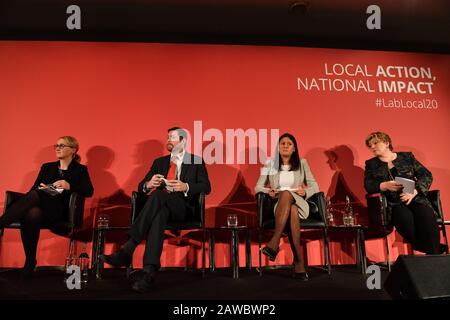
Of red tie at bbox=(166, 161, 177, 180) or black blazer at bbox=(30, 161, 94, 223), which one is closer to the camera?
black blazer at bbox=(30, 161, 94, 223)

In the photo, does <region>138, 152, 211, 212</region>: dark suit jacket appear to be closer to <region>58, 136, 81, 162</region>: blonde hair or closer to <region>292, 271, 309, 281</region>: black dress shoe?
<region>58, 136, 81, 162</region>: blonde hair

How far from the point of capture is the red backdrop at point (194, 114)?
13.5ft

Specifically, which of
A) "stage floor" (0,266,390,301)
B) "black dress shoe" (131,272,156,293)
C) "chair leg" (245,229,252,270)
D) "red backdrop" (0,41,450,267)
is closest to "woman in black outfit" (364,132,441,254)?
"stage floor" (0,266,390,301)

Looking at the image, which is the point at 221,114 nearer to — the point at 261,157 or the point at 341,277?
the point at 261,157

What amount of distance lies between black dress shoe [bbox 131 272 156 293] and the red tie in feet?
4.14

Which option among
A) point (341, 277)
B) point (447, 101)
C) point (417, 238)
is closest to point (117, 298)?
point (341, 277)

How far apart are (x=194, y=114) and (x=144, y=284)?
2340mm

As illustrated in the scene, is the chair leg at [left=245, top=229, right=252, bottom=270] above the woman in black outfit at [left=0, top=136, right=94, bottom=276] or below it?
below

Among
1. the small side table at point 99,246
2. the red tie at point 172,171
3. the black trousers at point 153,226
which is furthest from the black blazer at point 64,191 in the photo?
the black trousers at point 153,226

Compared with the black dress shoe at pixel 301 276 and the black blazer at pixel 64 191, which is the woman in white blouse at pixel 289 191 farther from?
the black blazer at pixel 64 191

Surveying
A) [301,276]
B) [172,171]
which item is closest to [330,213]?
[301,276]

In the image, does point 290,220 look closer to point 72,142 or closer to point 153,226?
point 153,226

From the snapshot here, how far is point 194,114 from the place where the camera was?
4.33m

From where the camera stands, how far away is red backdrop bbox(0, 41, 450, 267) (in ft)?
13.5
